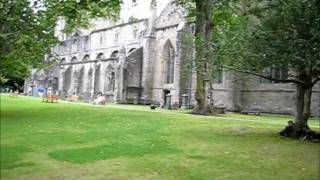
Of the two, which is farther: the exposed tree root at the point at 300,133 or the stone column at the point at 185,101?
the stone column at the point at 185,101

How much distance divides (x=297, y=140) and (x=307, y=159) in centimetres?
364

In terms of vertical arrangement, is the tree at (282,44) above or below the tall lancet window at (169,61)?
below

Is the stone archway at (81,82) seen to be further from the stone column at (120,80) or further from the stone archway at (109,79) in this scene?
the stone column at (120,80)

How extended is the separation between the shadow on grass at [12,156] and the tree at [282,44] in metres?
7.32

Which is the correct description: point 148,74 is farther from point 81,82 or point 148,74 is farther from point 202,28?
point 202,28

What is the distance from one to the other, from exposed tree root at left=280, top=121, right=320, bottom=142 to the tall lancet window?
1302 inches

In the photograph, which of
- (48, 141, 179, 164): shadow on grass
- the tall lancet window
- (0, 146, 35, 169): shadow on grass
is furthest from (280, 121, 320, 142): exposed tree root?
the tall lancet window

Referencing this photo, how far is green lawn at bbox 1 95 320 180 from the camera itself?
11.6m

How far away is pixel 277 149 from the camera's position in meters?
14.8

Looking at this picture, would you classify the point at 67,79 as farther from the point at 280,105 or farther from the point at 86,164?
the point at 86,164

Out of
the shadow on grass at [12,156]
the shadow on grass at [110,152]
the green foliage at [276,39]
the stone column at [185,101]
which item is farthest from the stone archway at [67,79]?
the shadow on grass at [110,152]

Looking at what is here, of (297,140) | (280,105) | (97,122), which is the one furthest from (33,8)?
(280,105)

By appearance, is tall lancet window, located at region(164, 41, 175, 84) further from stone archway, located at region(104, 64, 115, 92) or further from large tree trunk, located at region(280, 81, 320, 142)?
large tree trunk, located at region(280, 81, 320, 142)

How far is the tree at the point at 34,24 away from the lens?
20.7 metres
